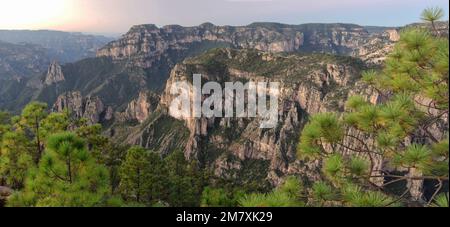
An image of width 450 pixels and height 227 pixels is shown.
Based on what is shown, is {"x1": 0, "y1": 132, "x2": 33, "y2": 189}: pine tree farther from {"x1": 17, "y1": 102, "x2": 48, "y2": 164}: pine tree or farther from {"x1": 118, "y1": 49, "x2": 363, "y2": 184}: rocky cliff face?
{"x1": 118, "y1": 49, "x2": 363, "y2": 184}: rocky cliff face

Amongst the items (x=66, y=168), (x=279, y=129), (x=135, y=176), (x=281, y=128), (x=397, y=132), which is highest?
(x=397, y=132)

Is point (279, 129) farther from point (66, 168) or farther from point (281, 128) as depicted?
point (66, 168)

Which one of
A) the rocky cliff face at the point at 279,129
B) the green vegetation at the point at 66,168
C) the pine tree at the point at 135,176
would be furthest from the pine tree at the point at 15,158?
the rocky cliff face at the point at 279,129

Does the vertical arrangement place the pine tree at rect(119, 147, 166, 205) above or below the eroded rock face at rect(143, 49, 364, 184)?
above

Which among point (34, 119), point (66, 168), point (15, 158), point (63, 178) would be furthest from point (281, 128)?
point (66, 168)

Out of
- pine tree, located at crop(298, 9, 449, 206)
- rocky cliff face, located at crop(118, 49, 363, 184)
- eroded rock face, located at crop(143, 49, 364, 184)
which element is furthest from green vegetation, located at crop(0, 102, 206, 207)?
eroded rock face, located at crop(143, 49, 364, 184)

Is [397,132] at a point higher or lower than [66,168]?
higher

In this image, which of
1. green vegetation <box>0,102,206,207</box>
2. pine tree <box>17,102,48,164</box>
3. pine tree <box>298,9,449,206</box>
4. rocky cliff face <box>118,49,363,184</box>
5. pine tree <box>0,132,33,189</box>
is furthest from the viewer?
rocky cliff face <box>118,49,363,184</box>

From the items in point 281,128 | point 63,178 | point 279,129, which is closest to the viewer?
point 63,178

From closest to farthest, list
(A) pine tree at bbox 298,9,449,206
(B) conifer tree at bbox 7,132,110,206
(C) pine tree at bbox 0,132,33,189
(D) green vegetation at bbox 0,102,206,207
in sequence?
1. (A) pine tree at bbox 298,9,449,206
2. (B) conifer tree at bbox 7,132,110,206
3. (D) green vegetation at bbox 0,102,206,207
4. (C) pine tree at bbox 0,132,33,189

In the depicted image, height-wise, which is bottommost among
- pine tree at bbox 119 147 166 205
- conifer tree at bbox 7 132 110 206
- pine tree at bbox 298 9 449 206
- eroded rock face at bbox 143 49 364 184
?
eroded rock face at bbox 143 49 364 184

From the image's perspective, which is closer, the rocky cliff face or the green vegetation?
the green vegetation

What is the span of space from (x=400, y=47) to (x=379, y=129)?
2.69m
